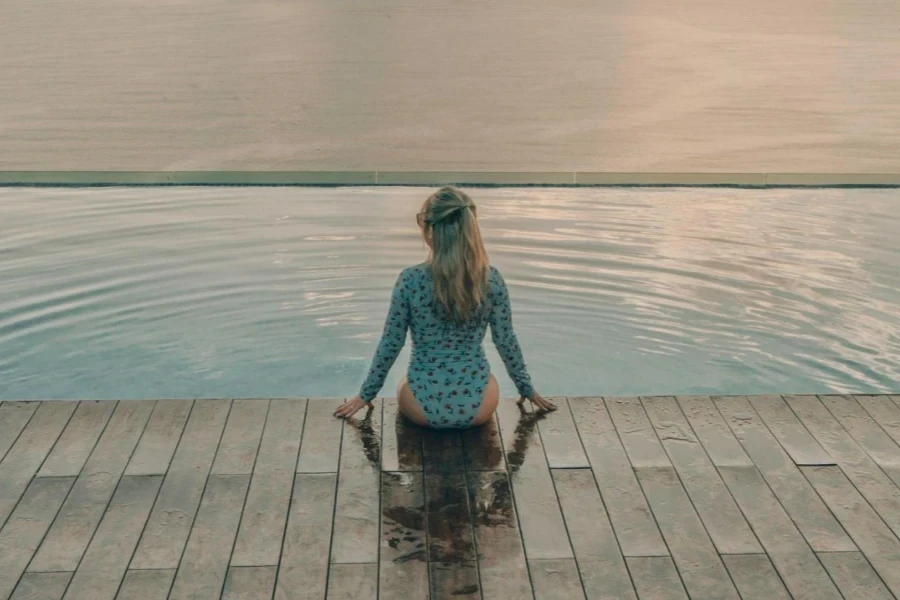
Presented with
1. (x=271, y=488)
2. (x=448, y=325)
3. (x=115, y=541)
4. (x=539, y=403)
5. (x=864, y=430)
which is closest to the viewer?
(x=115, y=541)

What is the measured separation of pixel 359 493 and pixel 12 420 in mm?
1681

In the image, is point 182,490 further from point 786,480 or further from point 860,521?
point 860,521

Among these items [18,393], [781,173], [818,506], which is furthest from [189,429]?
[781,173]

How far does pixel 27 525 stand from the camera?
3.69 meters

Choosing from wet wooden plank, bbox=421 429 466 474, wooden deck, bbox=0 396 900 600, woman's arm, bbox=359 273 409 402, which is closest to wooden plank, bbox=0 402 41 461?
wooden deck, bbox=0 396 900 600

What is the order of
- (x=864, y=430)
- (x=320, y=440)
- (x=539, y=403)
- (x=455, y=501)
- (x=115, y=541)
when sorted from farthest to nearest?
(x=539, y=403)
(x=864, y=430)
(x=320, y=440)
(x=455, y=501)
(x=115, y=541)

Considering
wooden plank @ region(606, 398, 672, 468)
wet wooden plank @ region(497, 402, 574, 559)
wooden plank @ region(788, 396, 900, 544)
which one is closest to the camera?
wet wooden plank @ region(497, 402, 574, 559)

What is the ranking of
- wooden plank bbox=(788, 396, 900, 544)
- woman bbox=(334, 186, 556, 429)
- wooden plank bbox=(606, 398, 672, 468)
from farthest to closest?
wooden plank bbox=(606, 398, 672, 468)
woman bbox=(334, 186, 556, 429)
wooden plank bbox=(788, 396, 900, 544)

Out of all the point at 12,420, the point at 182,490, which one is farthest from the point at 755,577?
the point at 12,420

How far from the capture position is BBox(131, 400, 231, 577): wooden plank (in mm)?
3533

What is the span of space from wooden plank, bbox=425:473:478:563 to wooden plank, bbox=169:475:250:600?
2.29ft

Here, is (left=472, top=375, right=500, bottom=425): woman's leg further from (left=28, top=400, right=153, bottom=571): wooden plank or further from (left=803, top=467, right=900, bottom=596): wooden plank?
(left=28, top=400, right=153, bottom=571): wooden plank

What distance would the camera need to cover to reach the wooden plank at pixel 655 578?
3.33 metres

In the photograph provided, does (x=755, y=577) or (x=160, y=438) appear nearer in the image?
(x=755, y=577)
